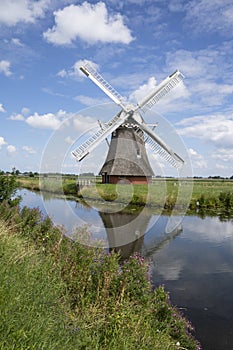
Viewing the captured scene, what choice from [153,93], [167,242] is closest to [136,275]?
[167,242]

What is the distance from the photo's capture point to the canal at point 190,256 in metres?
5.92

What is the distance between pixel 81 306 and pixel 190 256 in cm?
635

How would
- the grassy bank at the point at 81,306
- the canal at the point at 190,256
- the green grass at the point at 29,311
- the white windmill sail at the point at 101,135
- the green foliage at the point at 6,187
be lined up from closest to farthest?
the green grass at the point at 29,311
the grassy bank at the point at 81,306
the canal at the point at 190,256
the green foliage at the point at 6,187
the white windmill sail at the point at 101,135

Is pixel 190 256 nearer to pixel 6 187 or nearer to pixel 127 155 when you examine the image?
pixel 6 187

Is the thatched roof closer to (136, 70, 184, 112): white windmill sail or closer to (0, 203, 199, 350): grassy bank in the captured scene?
(136, 70, 184, 112): white windmill sail

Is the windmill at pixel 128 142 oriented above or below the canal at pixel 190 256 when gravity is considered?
above

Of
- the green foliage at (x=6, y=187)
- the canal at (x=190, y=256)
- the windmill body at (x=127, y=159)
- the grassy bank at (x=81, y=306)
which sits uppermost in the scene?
the windmill body at (x=127, y=159)

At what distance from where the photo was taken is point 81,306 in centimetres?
437

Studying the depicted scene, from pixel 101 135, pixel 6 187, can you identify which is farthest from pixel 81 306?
pixel 101 135

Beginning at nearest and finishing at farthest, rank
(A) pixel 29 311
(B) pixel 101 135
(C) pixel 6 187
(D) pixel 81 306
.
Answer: (A) pixel 29 311, (D) pixel 81 306, (C) pixel 6 187, (B) pixel 101 135

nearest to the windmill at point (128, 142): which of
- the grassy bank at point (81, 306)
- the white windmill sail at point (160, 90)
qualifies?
the white windmill sail at point (160, 90)

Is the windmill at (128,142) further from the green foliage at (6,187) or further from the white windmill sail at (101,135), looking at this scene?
the green foliage at (6,187)

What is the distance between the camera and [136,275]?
459cm

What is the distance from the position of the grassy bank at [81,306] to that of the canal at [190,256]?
96 cm
